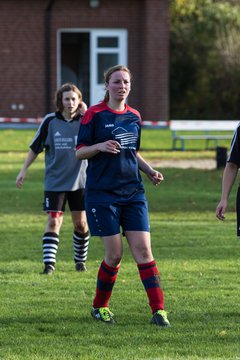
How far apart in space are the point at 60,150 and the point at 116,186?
293 centimetres

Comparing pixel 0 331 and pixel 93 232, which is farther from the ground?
pixel 93 232

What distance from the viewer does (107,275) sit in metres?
8.46

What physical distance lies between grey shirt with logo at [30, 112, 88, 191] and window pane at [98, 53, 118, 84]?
2761 centimetres

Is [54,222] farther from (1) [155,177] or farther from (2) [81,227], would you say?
(1) [155,177]

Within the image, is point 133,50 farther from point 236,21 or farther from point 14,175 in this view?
point 14,175

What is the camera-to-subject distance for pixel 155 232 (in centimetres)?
1459

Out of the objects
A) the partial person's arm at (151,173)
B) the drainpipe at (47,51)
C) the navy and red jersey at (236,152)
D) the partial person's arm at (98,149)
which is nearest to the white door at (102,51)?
the drainpipe at (47,51)

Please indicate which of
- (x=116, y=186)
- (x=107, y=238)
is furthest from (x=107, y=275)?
(x=116, y=186)

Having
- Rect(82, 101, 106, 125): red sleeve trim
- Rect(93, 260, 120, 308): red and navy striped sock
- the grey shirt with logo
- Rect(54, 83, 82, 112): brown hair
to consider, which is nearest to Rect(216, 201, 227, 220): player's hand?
Rect(93, 260, 120, 308): red and navy striped sock

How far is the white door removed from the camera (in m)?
38.2

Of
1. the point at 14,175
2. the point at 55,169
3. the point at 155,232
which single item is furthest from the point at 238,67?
the point at 55,169

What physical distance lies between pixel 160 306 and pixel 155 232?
6374mm

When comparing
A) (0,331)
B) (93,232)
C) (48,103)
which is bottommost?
(48,103)

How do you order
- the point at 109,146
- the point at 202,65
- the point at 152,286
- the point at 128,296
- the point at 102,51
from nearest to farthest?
the point at 109,146, the point at 152,286, the point at 128,296, the point at 102,51, the point at 202,65
